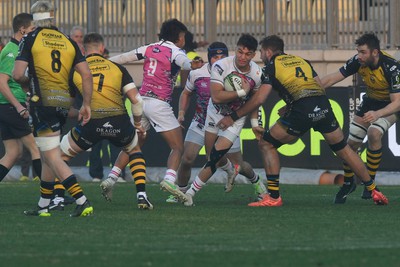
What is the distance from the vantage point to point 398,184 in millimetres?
20891

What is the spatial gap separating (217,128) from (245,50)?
117 cm

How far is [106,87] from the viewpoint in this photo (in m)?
14.0

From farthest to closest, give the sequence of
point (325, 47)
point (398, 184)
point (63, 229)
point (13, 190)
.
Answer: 1. point (325, 47)
2. point (398, 184)
3. point (13, 190)
4. point (63, 229)

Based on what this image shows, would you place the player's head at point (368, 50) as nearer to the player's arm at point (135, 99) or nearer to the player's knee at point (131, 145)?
the player's arm at point (135, 99)

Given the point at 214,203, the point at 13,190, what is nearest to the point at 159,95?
the point at 214,203

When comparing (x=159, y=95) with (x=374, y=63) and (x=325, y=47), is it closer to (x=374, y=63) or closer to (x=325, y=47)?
(x=374, y=63)

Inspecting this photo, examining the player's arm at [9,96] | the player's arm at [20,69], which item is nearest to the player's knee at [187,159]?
the player's arm at [9,96]

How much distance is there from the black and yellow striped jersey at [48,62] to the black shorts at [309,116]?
2.76 meters

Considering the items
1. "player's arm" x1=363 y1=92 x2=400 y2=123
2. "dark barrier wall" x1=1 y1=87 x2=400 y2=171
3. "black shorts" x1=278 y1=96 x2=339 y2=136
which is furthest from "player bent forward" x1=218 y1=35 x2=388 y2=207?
"dark barrier wall" x1=1 y1=87 x2=400 y2=171

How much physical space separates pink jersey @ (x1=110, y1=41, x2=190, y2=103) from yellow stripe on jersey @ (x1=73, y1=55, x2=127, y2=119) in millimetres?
1441

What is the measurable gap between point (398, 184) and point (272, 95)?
8.22 feet

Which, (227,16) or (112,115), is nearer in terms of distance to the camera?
(112,115)

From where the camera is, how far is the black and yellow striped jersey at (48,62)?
42.7 ft

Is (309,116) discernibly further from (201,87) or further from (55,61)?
(55,61)
